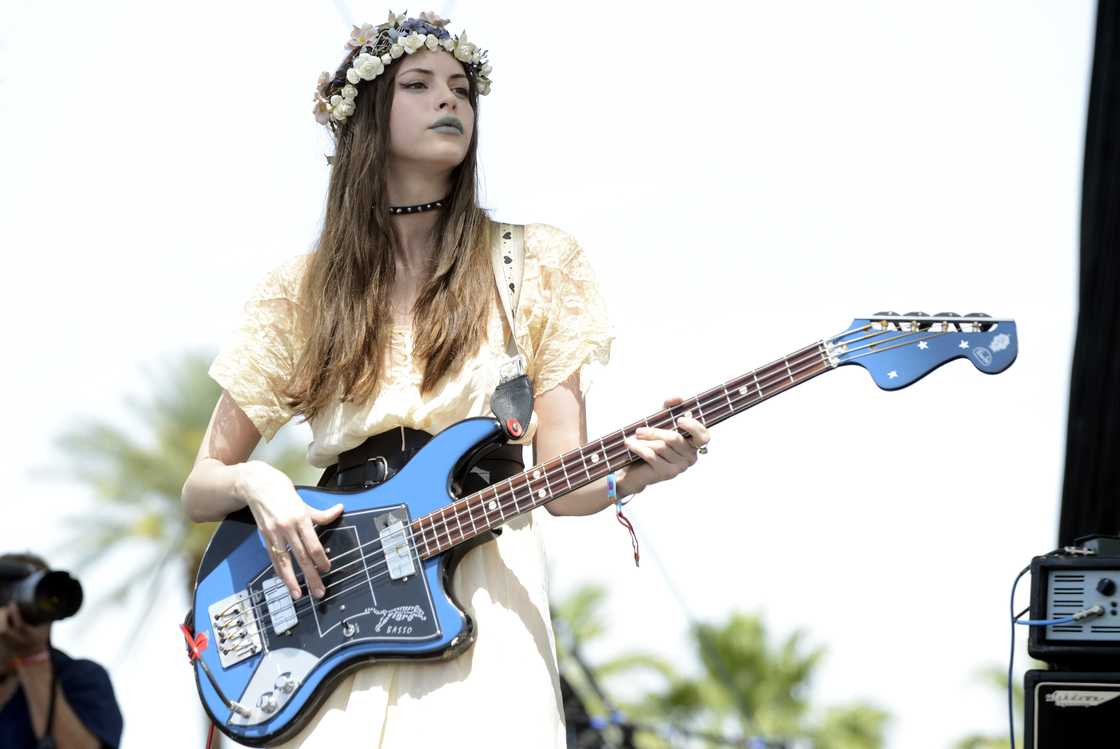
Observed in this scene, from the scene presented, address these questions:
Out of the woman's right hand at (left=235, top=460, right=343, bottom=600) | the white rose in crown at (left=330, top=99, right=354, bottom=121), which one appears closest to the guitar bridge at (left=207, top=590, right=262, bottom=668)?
the woman's right hand at (left=235, top=460, right=343, bottom=600)

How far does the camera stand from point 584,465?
2.08 metres

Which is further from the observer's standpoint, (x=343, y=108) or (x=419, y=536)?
(x=343, y=108)

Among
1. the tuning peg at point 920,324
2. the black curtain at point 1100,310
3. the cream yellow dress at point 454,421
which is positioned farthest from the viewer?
the black curtain at point 1100,310

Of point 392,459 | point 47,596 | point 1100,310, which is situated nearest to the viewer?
point 392,459

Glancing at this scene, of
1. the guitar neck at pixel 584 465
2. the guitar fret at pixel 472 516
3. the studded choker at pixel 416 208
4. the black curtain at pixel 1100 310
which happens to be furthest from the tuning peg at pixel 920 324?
the black curtain at pixel 1100 310

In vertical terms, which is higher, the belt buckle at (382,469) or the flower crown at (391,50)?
the flower crown at (391,50)

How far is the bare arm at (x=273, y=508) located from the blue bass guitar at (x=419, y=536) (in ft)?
0.12

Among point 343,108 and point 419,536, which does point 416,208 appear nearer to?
point 343,108

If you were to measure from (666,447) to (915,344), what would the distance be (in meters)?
0.41

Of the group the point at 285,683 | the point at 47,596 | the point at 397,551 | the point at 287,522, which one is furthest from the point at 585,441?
the point at 47,596

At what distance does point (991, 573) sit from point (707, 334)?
2.06m

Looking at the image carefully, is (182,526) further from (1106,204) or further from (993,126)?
(1106,204)

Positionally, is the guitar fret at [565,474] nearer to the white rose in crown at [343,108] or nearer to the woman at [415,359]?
the woman at [415,359]

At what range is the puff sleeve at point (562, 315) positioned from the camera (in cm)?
218
